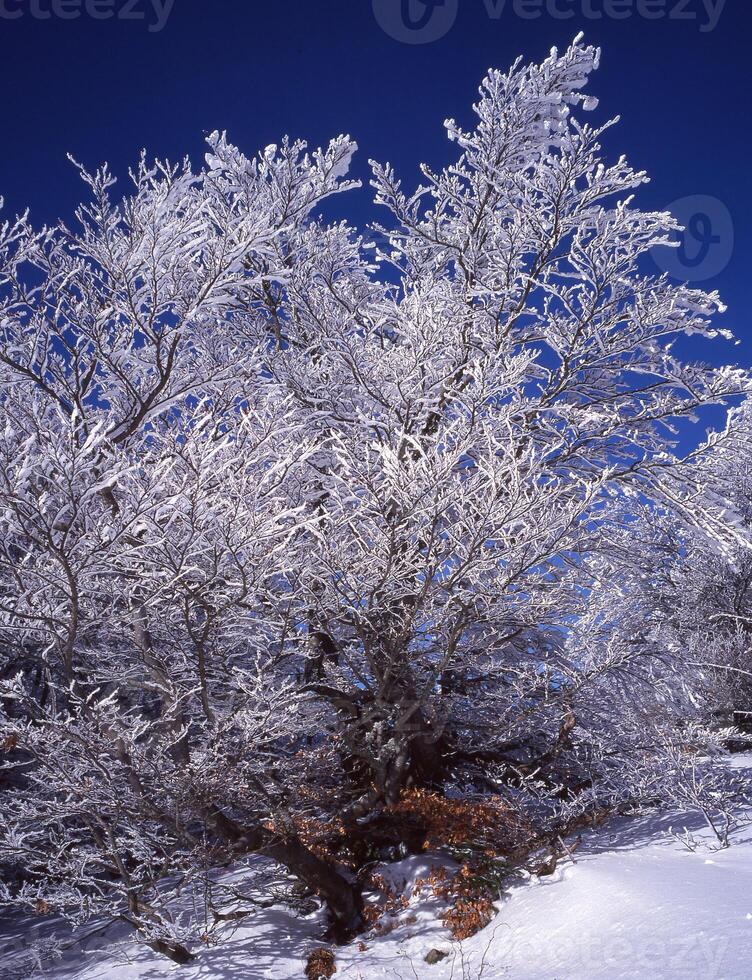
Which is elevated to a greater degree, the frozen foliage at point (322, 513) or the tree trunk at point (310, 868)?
the frozen foliage at point (322, 513)

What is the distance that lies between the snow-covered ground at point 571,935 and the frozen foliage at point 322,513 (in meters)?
0.43

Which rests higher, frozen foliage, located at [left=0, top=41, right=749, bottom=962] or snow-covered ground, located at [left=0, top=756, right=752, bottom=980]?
frozen foliage, located at [left=0, top=41, right=749, bottom=962]

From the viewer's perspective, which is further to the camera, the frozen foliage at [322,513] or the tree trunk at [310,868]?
the tree trunk at [310,868]

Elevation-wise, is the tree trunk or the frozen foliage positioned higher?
the frozen foliage

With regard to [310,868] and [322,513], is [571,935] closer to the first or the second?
[310,868]

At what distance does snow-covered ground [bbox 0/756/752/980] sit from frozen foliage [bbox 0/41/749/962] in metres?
0.43

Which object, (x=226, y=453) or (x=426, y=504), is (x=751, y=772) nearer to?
(x=426, y=504)

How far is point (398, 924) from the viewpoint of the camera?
6094 millimetres

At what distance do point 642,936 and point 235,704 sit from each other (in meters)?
3.57

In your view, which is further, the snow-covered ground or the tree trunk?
the tree trunk

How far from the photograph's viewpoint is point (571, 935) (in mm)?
4582

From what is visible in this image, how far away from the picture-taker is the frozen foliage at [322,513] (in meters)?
4.42

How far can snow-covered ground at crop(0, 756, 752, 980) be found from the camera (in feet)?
12.4

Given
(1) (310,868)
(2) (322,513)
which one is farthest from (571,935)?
(2) (322,513)
